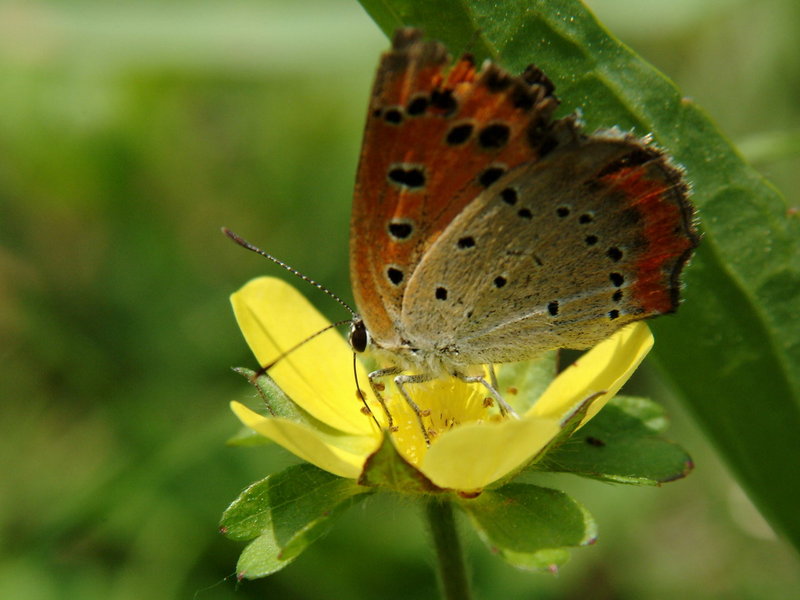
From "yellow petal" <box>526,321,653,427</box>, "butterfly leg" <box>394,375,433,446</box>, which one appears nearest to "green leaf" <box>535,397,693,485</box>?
"yellow petal" <box>526,321,653,427</box>

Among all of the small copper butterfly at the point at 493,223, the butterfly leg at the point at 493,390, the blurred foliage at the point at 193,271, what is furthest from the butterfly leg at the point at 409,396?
the blurred foliage at the point at 193,271

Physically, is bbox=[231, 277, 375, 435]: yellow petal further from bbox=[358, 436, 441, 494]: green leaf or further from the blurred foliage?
the blurred foliage

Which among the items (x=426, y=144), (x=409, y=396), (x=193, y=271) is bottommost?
(x=409, y=396)

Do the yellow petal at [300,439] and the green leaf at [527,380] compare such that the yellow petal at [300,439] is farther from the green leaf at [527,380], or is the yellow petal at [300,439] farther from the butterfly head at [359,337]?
the green leaf at [527,380]

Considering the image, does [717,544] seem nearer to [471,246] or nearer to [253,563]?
[471,246]

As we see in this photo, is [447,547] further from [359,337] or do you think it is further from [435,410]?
[359,337]

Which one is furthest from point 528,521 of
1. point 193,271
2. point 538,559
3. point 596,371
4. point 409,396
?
point 193,271

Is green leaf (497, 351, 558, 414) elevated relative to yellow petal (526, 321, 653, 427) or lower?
elevated
